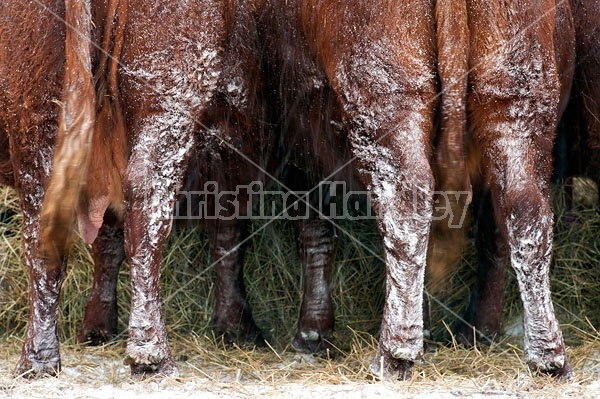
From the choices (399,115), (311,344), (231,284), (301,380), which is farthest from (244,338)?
(399,115)

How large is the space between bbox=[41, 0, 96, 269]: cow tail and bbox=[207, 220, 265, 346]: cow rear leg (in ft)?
4.21

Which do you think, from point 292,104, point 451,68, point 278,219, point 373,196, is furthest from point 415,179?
point 278,219

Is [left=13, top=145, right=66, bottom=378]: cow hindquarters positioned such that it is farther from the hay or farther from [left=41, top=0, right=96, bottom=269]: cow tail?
the hay

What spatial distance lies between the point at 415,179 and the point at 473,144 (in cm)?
39

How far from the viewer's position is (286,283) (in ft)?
18.9

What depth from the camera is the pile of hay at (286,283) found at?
5.57 meters

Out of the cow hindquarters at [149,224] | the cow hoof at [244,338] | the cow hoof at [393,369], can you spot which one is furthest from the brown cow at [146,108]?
the cow hoof at [244,338]

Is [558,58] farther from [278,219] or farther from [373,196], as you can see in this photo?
[278,219]

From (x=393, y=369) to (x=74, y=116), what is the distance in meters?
1.71

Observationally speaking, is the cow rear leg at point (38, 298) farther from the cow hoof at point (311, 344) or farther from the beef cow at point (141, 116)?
the cow hoof at point (311, 344)

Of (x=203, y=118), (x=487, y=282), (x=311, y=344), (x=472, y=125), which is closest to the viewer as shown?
(x=472, y=125)

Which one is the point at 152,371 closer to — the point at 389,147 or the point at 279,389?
the point at 279,389

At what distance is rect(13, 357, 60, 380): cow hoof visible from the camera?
172 inches

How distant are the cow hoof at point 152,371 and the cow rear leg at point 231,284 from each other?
3.84 feet
